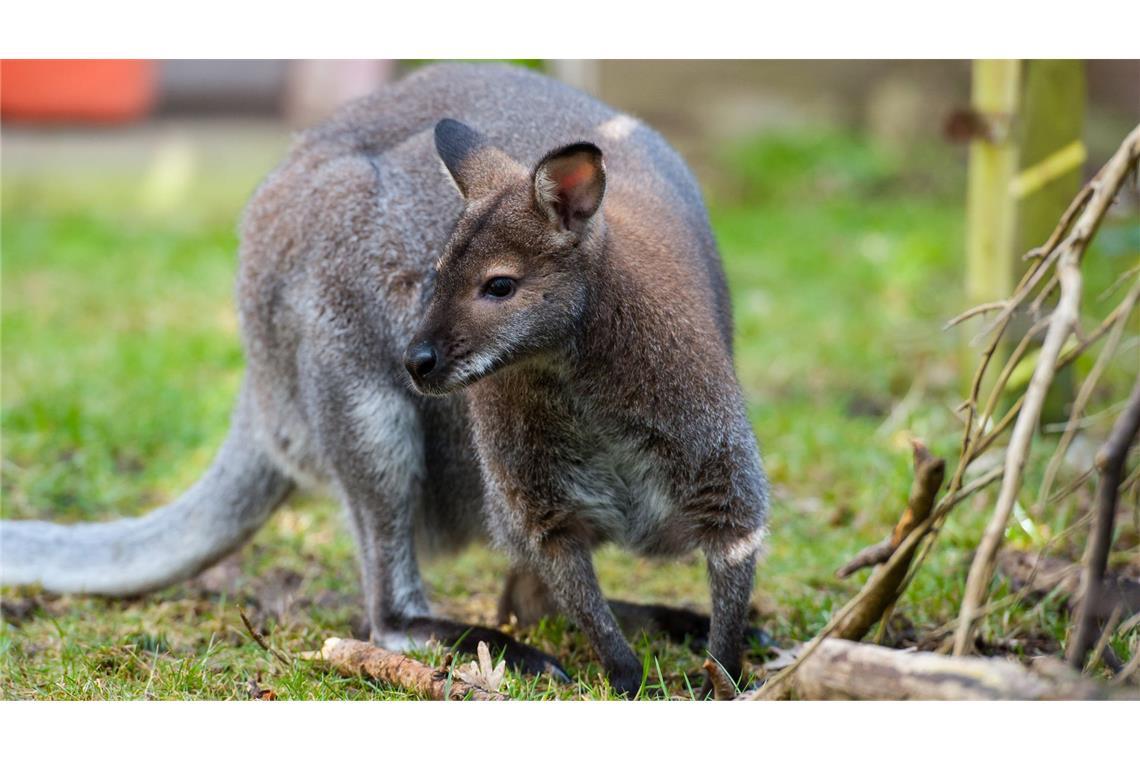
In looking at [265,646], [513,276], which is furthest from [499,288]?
[265,646]

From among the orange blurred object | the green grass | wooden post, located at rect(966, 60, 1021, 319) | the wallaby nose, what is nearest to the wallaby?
the wallaby nose

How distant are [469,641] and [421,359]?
3.80ft

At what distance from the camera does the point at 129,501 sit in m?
5.64

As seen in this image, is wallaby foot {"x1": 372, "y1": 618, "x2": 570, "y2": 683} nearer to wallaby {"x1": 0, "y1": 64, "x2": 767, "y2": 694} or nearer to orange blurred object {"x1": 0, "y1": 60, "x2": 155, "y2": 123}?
wallaby {"x1": 0, "y1": 64, "x2": 767, "y2": 694}

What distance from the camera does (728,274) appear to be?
24.0 feet

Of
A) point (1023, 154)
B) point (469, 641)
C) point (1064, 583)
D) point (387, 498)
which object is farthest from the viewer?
point (1023, 154)

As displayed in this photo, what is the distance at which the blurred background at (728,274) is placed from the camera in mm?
4773

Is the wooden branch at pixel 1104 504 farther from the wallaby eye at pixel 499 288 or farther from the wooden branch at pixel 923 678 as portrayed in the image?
the wallaby eye at pixel 499 288

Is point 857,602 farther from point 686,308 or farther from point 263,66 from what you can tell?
point 263,66

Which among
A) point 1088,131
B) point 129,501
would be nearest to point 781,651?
point 129,501

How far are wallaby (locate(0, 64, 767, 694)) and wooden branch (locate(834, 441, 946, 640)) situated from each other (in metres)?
0.45

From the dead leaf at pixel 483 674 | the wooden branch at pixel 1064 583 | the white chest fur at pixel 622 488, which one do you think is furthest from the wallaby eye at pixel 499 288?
the wooden branch at pixel 1064 583

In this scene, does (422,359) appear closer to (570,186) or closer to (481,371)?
(481,371)

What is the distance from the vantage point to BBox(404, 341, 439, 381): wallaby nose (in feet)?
11.0
